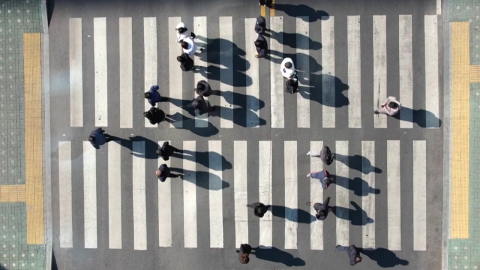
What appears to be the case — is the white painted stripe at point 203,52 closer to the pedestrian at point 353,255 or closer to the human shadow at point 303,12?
A: the human shadow at point 303,12

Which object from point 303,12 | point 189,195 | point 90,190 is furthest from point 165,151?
point 303,12

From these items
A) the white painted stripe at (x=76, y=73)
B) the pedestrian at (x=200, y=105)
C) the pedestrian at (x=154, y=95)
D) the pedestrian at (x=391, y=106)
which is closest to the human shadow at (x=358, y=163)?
the pedestrian at (x=391, y=106)

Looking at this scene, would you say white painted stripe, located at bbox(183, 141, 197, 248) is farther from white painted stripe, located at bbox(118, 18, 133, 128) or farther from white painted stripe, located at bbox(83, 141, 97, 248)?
white painted stripe, located at bbox(83, 141, 97, 248)

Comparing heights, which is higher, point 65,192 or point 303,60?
point 303,60

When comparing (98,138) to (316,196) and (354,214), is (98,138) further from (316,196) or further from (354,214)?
(354,214)

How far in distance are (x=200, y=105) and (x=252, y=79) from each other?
2.13 m

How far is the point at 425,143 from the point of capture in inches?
455

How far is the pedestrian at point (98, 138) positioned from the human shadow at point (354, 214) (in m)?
7.93

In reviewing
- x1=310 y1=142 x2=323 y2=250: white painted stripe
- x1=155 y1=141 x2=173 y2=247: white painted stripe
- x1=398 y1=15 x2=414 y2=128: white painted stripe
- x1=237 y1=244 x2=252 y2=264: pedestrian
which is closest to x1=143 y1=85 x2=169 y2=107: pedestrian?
x1=155 y1=141 x2=173 y2=247: white painted stripe

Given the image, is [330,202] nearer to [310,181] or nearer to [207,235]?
[310,181]

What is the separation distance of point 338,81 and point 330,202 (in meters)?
4.00

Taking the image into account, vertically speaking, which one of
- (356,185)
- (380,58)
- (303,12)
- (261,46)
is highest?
(303,12)

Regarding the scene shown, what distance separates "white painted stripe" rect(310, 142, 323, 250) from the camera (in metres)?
11.7

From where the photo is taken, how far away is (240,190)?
11836 millimetres
